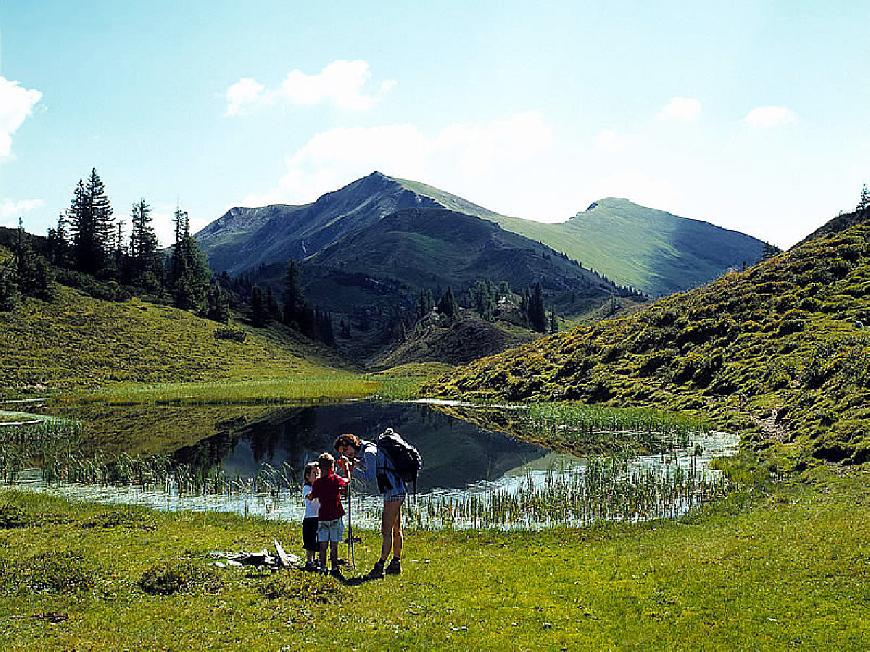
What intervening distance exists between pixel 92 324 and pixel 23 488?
388 feet

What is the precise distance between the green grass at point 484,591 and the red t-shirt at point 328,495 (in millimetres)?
1894

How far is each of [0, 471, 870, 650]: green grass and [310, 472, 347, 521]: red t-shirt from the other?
74.6 inches

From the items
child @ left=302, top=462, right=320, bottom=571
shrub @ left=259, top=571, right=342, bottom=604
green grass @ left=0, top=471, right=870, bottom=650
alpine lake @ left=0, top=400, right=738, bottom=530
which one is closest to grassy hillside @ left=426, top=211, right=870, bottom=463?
alpine lake @ left=0, top=400, right=738, bottom=530

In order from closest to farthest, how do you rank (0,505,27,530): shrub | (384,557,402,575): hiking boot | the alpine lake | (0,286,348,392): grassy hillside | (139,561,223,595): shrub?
(139,561,223,595): shrub, (384,557,402,575): hiking boot, (0,505,27,530): shrub, the alpine lake, (0,286,348,392): grassy hillside

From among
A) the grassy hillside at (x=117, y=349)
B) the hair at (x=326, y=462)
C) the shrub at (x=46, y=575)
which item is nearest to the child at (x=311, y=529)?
the hair at (x=326, y=462)

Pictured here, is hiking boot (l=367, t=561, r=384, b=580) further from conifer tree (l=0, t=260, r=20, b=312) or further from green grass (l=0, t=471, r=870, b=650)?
conifer tree (l=0, t=260, r=20, b=312)

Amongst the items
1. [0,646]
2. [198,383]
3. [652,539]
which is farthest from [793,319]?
[198,383]

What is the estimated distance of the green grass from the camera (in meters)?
14.6

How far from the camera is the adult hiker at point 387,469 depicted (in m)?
19.1

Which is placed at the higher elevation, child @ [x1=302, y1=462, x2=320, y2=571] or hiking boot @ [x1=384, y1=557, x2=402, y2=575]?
child @ [x1=302, y1=462, x2=320, y2=571]

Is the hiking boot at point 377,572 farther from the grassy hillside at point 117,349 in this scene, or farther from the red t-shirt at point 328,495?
the grassy hillside at point 117,349

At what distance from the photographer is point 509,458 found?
46.4 meters

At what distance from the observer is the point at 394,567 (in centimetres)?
1959

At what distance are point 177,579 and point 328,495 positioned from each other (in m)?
4.90
